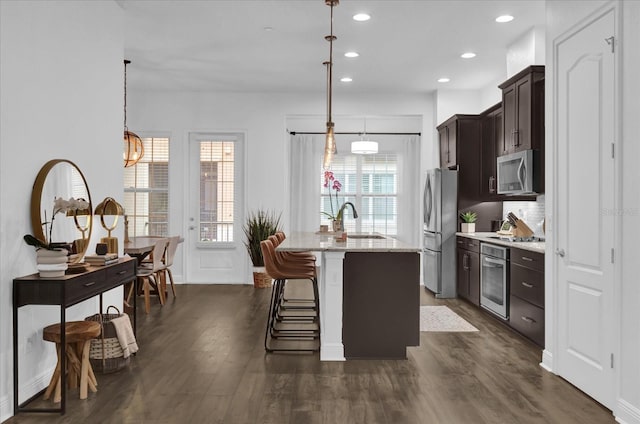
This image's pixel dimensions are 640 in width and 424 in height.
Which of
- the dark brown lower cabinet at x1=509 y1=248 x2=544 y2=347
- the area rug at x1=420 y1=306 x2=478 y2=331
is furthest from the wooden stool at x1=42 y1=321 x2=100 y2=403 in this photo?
the dark brown lower cabinet at x1=509 y1=248 x2=544 y2=347

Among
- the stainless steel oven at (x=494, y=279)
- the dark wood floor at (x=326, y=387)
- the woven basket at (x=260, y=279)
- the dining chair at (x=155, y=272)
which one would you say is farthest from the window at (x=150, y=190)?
the stainless steel oven at (x=494, y=279)

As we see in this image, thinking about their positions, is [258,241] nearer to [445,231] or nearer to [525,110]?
[445,231]

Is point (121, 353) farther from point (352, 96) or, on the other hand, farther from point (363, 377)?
point (352, 96)

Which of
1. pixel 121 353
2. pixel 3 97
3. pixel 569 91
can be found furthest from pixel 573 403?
pixel 3 97

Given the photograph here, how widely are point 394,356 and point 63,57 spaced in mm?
3287

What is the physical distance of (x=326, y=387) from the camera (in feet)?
11.8

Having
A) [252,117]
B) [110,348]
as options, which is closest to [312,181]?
[252,117]

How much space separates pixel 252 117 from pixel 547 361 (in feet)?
18.8

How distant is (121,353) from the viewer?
154 inches

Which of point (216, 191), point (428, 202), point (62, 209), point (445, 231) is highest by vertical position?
point (216, 191)

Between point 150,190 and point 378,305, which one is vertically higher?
point 150,190

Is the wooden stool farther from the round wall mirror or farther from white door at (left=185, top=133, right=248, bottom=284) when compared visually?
white door at (left=185, top=133, right=248, bottom=284)

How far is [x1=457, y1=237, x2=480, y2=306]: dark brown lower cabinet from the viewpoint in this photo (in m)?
6.23

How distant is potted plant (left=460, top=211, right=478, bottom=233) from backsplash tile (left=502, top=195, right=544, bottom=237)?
50cm
